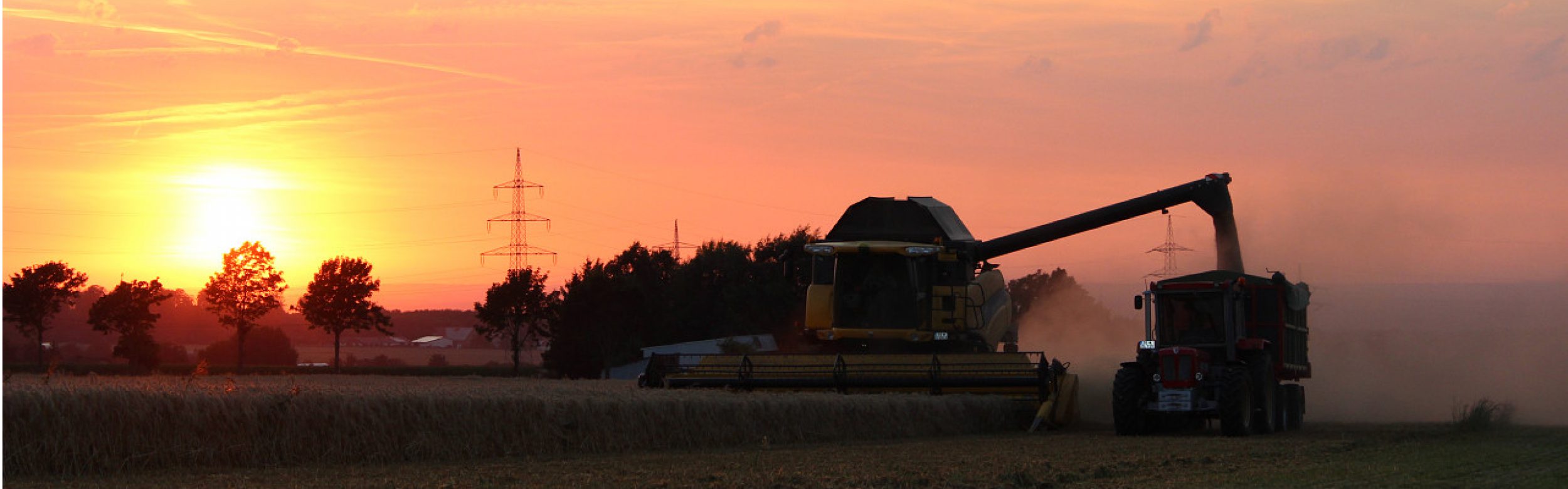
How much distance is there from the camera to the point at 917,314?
2972 cm

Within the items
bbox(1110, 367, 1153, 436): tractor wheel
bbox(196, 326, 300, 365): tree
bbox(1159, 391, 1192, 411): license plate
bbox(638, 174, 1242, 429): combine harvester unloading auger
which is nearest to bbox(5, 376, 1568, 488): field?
bbox(1159, 391, 1192, 411): license plate

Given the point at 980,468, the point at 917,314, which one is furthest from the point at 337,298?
the point at 980,468

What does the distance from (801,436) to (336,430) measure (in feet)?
24.1

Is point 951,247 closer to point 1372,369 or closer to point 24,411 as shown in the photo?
point 1372,369

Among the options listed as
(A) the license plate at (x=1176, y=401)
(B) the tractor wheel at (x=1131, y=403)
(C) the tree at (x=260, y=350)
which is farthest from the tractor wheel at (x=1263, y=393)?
(C) the tree at (x=260, y=350)

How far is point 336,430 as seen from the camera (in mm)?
16406

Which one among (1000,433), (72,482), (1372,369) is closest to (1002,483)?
(72,482)

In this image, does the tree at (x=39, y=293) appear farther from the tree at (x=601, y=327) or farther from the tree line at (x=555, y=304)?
the tree at (x=601, y=327)

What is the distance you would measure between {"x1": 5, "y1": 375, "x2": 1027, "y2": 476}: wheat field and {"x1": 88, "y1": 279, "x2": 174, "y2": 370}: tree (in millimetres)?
45781

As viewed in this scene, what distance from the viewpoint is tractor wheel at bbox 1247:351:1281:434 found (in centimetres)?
2405

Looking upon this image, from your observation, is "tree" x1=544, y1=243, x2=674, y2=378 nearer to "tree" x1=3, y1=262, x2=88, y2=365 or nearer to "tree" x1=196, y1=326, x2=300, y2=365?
"tree" x1=3, y1=262, x2=88, y2=365

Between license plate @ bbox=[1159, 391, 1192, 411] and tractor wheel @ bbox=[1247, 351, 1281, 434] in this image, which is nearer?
license plate @ bbox=[1159, 391, 1192, 411]

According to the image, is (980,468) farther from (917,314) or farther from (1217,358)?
(917,314)

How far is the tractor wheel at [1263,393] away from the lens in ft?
78.9
